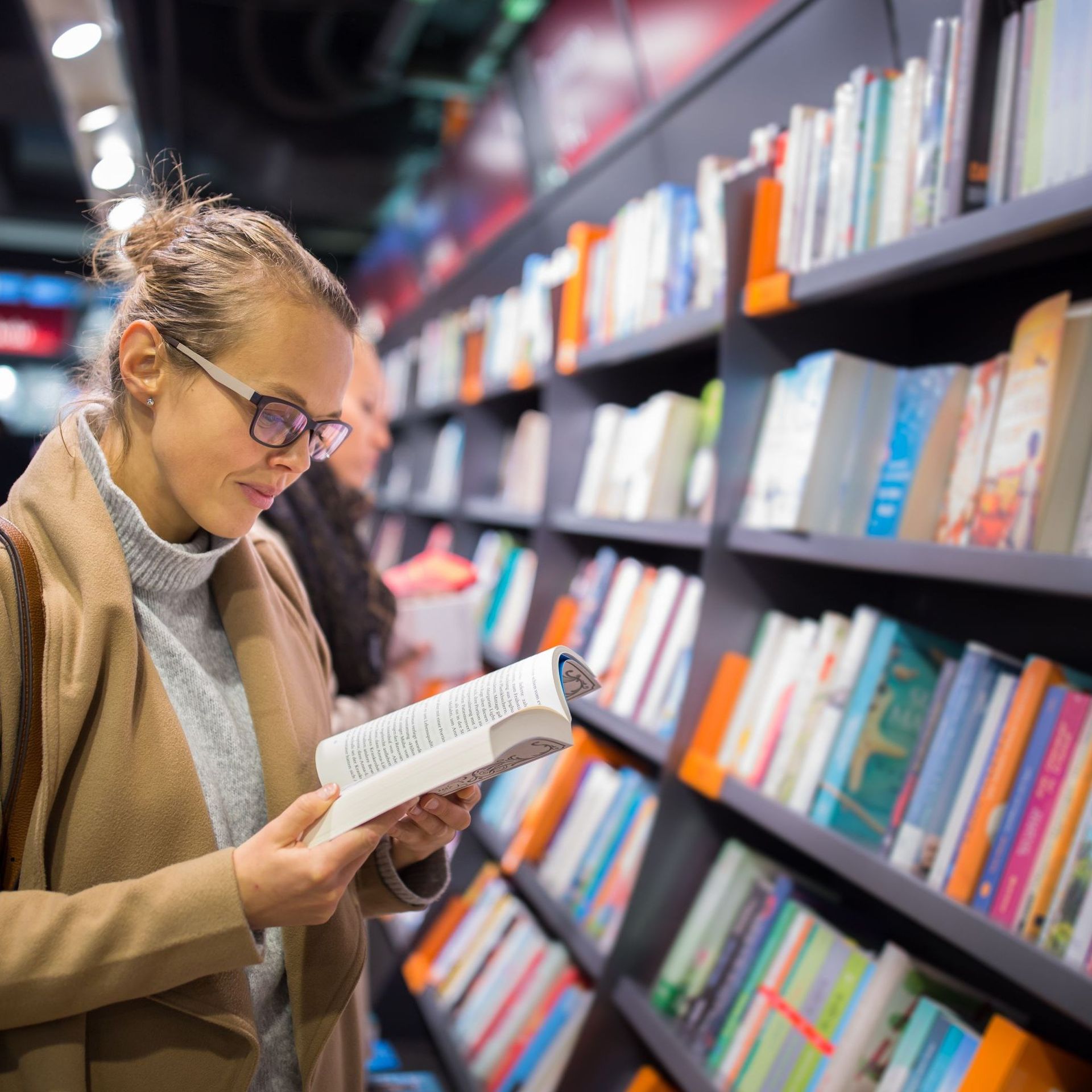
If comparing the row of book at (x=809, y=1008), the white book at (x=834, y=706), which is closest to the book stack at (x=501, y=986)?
the row of book at (x=809, y=1008)

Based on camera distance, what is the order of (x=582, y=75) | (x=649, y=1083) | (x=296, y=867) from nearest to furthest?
(x=296, y=867), (x=649, y=1083), (x=582, y=75)

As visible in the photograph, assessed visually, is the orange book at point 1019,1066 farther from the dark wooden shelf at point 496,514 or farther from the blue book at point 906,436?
the dark wooden shelf at point 496,514

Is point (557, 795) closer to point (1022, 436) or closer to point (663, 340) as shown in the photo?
point (663, 340)

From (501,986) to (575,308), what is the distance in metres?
1.76

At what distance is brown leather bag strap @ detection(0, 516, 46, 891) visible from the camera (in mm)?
872

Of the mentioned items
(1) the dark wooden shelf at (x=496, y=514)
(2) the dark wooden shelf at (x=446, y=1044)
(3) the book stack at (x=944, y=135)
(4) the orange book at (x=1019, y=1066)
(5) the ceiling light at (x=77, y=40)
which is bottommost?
(2) the dark wooden shelf at (x=446, y=1044)

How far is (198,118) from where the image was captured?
5832 millimetres

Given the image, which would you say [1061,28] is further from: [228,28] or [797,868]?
[228,28]

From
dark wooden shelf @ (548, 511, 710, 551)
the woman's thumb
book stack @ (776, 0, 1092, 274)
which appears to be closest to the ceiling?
dark wooden shelf @ (548, 511, 710, 551)

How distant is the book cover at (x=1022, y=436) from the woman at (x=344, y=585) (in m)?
0.98

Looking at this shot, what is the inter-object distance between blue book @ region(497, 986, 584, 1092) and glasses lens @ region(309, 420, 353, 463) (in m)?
1.57

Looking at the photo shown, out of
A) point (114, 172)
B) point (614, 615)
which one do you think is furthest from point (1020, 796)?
point (114, 172)

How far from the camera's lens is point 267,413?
98 cm

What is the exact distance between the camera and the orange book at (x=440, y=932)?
2.84m
